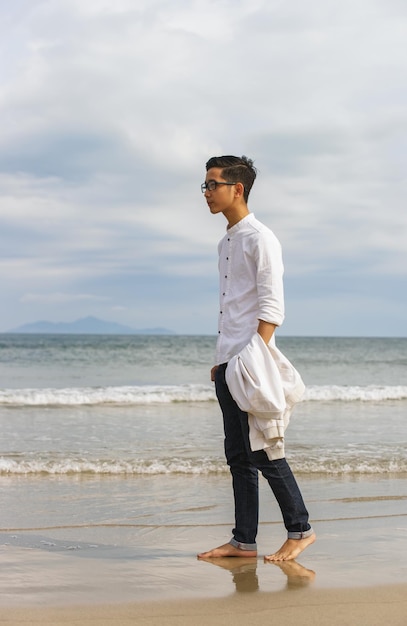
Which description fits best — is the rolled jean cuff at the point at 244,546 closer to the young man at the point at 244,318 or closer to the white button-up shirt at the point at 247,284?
the young man at the point at 244,318

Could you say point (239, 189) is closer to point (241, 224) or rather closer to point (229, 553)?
point (241, 224)

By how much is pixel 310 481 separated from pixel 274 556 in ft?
9.16

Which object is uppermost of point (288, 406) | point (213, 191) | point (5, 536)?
point (213, 191)

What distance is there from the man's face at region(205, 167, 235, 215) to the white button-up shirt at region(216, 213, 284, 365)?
12cm

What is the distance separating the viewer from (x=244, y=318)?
3.62 m

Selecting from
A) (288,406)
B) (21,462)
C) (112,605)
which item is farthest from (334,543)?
(21,462)

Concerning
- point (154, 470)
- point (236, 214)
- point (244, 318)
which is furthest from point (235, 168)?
point (154, 470)

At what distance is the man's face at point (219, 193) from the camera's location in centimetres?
370

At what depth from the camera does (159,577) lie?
3.48m

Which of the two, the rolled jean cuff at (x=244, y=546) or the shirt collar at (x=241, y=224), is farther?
the rolled jean cuff at (x=244, y=546)

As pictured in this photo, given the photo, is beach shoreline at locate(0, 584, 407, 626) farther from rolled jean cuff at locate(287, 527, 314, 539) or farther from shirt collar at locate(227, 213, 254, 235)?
shirt collar at locate(227, 213, 254, 235)

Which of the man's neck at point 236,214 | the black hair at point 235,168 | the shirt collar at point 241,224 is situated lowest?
the shirt collar at point 241,224

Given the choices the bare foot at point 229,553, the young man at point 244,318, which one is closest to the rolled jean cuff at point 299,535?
the young man at point 244,318

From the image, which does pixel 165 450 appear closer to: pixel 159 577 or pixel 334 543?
pixel 334 543
